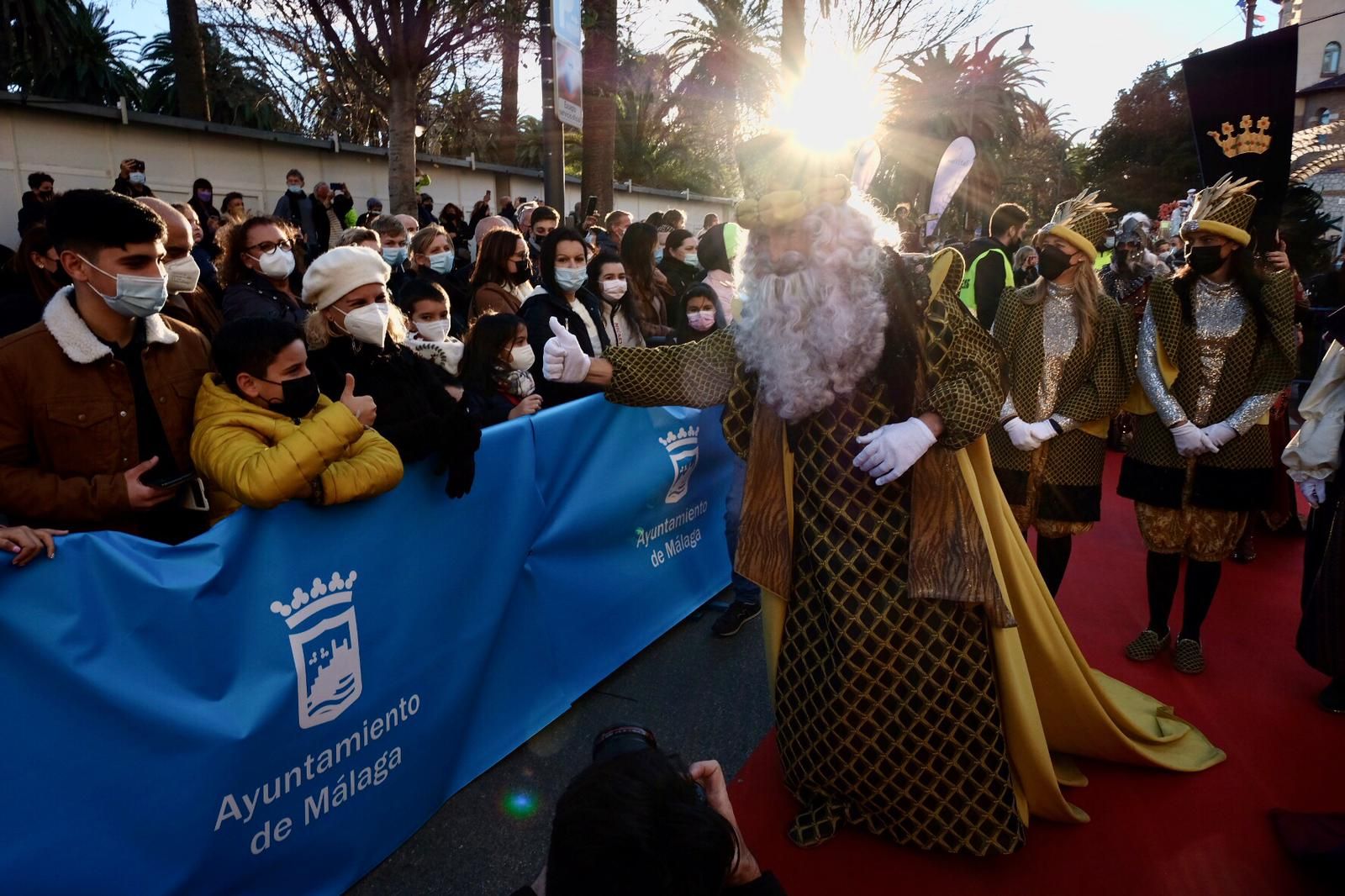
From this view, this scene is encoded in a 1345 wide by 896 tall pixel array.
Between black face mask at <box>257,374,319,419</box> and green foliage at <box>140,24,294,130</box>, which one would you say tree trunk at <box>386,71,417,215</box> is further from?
green foliage at <box>140,24,294,130</box>

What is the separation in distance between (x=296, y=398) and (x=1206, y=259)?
Answer: 360 cm

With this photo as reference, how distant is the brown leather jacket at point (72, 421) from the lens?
2143 mm

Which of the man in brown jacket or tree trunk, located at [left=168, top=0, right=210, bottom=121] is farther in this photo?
tree trunk, located at [left=168, top=0, right=210, bottom=121]

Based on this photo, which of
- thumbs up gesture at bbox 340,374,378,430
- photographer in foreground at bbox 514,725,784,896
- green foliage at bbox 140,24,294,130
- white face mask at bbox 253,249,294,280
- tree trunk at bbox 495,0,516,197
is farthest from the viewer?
green foliage at bbox 140,24,294,130

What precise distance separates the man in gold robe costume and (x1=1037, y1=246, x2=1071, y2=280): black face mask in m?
1.53

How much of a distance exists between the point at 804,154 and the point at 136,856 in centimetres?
245

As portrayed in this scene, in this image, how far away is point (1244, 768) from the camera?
3.05 meters

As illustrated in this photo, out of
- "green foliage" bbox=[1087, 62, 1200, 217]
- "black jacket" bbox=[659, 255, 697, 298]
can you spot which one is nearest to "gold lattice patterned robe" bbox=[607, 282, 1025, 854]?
"black jacket" bbox=[659, 255, 697, 298]

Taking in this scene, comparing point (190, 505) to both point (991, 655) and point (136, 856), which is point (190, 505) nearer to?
point (136, 856)

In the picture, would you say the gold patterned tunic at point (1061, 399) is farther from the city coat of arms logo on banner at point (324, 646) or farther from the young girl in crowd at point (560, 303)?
the city coat of arms logo on banner at point (324, 646)

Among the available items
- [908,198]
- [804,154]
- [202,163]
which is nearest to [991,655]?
[804,154]

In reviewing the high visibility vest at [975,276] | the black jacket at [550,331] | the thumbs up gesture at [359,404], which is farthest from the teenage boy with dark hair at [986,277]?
the thumbs up gesture at [359,404]

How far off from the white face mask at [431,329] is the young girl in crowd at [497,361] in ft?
0.44

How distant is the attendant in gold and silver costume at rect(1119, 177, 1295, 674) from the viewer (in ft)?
11.7
